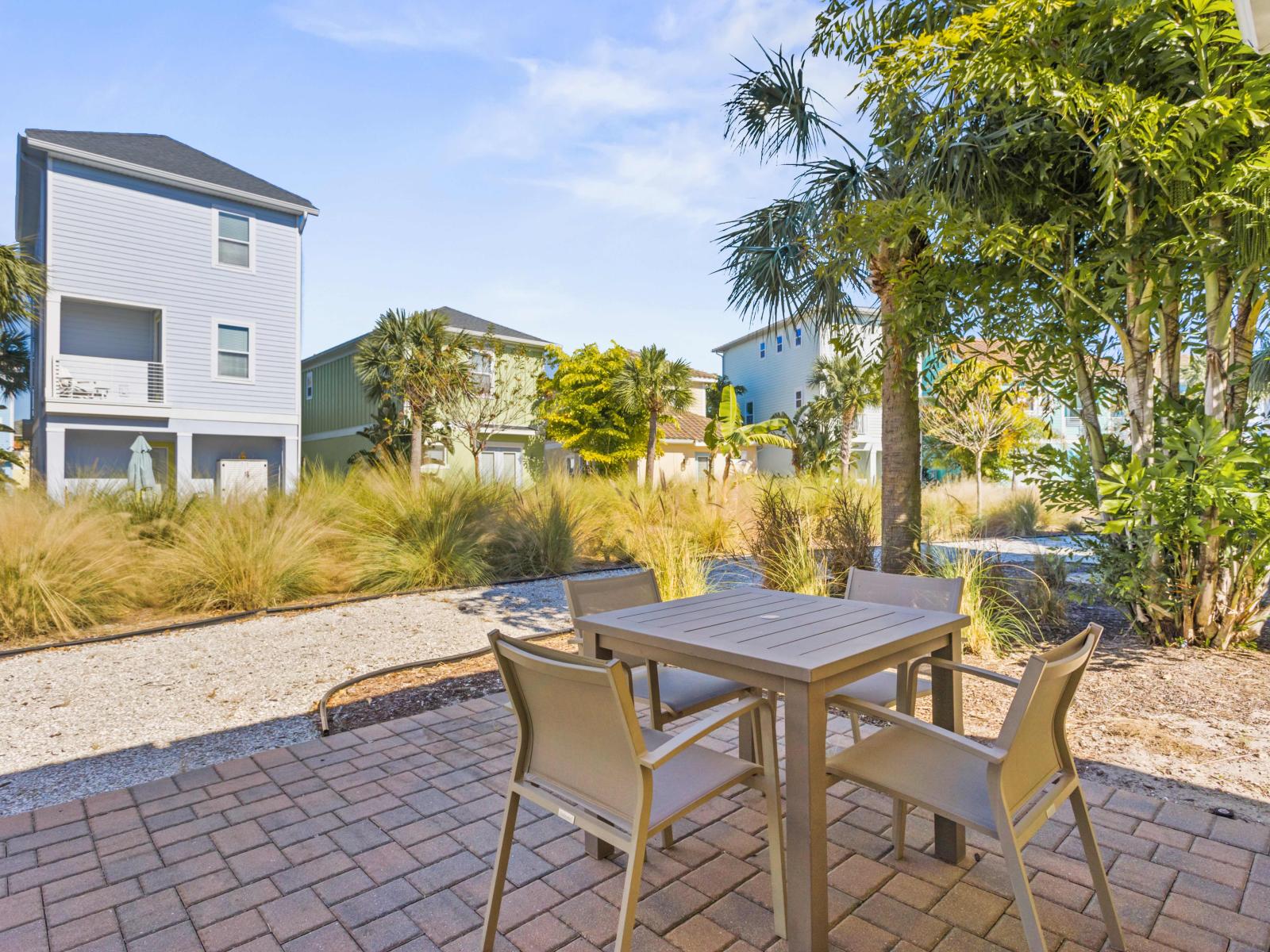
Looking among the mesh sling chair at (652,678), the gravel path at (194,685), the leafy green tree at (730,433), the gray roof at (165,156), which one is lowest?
the gravel path at (194,685)

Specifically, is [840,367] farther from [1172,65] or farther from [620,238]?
[1172,65]

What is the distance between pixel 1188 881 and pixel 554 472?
1004 centimetres

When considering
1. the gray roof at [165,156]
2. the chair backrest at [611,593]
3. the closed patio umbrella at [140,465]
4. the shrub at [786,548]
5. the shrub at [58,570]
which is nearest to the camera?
the chair backrest at [611,593]

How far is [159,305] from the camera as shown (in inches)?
590

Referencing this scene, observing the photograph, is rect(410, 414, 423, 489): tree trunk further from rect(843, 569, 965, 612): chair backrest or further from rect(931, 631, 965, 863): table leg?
rect(931, 631, 965, 863): table leg

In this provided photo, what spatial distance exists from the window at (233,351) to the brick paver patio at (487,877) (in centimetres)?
1524

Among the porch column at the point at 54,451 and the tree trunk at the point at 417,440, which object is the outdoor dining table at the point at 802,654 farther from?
the porch column at the point at 54,451

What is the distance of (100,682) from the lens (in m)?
4.84

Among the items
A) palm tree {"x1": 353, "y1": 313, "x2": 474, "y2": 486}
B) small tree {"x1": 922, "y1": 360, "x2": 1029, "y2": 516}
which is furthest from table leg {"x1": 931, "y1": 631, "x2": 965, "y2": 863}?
palm tree {"x1": 353, "y1": 313, "x2": 474, "y2": 486}

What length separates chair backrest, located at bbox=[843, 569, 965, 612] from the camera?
10.3 ft

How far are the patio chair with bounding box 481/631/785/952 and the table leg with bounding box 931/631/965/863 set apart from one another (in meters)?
0.72

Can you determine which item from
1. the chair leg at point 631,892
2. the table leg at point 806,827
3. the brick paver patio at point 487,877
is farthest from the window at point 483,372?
the chair leg at point 631,892

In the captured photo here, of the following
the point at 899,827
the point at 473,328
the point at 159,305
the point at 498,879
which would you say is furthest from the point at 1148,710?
the point at 473,328

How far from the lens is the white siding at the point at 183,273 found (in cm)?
1412
